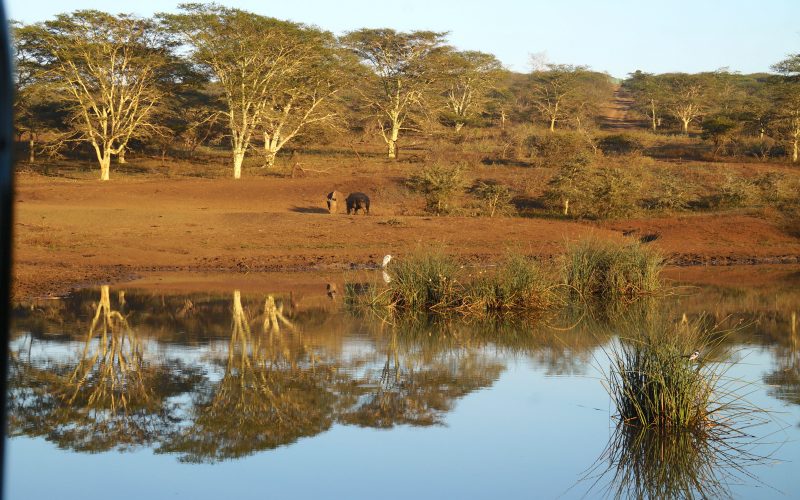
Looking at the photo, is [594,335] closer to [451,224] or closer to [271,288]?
[271,288]

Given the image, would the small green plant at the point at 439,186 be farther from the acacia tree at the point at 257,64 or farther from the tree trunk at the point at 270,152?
the tree trunk at the point at 270,152

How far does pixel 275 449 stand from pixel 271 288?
10.9 metres

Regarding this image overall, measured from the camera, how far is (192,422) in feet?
24.3

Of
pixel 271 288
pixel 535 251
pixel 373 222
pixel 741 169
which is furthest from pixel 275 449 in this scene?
pixel 741 169

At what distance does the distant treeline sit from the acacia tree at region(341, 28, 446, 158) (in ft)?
0.20

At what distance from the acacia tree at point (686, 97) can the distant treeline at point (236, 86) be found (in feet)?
36.0

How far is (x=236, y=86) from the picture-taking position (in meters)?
38.6

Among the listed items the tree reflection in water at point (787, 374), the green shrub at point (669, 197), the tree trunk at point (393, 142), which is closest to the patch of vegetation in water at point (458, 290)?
the tree reflection in water at point (787, 374)

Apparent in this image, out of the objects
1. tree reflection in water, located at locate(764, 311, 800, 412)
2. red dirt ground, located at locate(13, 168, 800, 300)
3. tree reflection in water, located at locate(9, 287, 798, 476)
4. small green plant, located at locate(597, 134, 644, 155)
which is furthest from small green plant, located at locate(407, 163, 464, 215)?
tree reflection in water, located at locate(764, 311, 800, 412)

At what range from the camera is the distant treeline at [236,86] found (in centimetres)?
3850

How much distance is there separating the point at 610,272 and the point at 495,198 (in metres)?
15.2

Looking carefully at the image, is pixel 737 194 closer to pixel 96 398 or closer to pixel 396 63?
pixel 396 63

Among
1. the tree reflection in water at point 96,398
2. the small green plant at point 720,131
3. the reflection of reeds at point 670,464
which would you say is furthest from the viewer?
the small green plant at point 720,131

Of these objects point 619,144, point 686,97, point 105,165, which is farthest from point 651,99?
point 105,165
